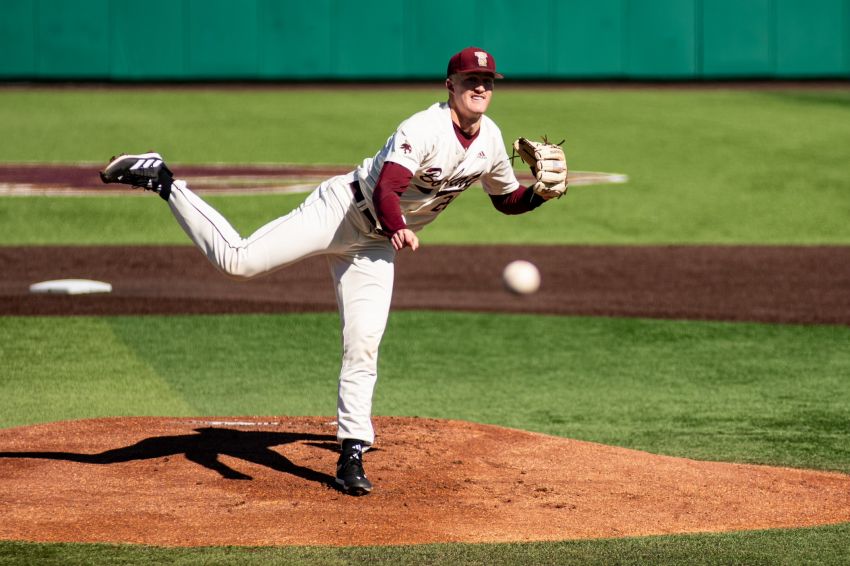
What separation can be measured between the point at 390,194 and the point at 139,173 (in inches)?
51.9

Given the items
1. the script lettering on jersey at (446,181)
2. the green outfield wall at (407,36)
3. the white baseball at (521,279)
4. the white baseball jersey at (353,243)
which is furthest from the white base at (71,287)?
the green outfield wall at (407,36)

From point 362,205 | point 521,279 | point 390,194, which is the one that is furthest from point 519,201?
point 521,279

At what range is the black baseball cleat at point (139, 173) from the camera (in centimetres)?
593

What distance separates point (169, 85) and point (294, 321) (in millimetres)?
20500

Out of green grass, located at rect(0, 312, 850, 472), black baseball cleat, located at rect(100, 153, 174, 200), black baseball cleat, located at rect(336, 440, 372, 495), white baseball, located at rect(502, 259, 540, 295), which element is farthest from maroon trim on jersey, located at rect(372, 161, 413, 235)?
white baseball, located at rect(502, 259, 540, 295)

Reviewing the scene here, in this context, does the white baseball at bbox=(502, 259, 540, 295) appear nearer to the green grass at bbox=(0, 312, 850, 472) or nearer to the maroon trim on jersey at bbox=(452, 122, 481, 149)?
the green grass at bbox=(0, 312, 850, 472)

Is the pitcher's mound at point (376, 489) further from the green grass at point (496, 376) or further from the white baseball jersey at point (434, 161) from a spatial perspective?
the white baseball jersey at point (434, 161)

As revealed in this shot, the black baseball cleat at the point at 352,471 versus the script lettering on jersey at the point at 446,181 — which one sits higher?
the script lettering on jersey at the point at 446,181

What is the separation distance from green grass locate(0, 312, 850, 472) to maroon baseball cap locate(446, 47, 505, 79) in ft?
8.51

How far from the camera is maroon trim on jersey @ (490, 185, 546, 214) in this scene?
20.1 ft

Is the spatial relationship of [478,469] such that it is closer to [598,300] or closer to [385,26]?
[598,300]

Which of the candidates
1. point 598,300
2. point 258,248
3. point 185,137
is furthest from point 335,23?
point 258,248

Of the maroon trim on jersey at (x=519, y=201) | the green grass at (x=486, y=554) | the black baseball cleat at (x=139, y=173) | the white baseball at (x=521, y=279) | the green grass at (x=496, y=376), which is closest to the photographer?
the green grass at (x=486, y=554)

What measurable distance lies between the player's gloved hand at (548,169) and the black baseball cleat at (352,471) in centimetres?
147
